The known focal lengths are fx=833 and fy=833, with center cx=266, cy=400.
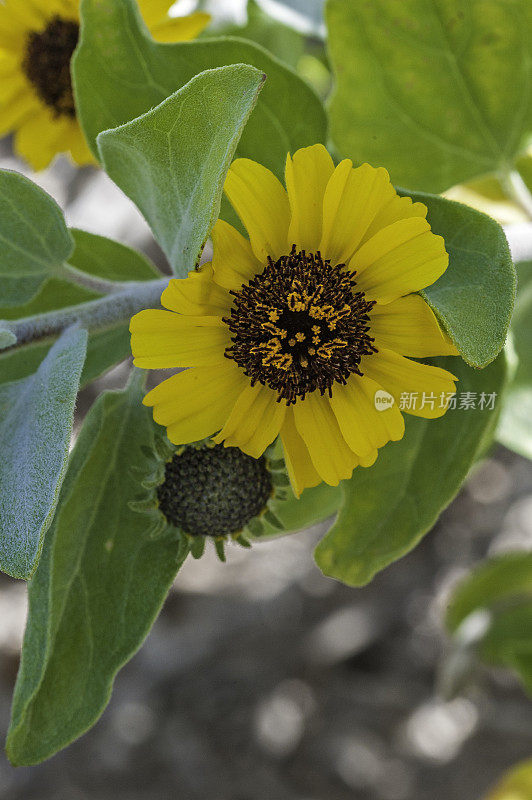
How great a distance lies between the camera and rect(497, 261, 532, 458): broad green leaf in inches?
55.9

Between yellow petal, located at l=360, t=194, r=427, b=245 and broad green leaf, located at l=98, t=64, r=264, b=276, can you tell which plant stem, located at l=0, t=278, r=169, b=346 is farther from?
yellow petal, located at l=360, t=194, r=427, b=245

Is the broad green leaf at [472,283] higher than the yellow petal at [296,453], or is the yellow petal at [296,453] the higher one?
the broad green leaf at [472,283]

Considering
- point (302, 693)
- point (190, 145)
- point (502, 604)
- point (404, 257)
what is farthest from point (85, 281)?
point (302, 693)

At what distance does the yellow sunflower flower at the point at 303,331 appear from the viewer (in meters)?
0.80

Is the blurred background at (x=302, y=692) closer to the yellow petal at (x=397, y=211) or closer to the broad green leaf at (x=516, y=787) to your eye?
the broad green leaf at (x=516, y=787)

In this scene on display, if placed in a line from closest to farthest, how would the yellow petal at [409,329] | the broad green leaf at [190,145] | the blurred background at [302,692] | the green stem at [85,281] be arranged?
the broad green leaf at [190,145] < the yellow petal at [409,329] < the green stem at [85,281] < the blurred background at [302,692]

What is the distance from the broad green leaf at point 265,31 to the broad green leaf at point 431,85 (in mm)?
408

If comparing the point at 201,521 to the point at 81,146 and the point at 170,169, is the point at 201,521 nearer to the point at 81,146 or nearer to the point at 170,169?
the point at 170,169

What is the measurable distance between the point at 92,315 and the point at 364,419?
1.26 feet

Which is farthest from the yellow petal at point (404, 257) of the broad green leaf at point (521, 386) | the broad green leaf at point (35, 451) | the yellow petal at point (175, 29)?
the broad green leaf at point (521, 386)

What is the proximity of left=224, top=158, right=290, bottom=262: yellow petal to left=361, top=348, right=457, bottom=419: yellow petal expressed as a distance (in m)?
0.15

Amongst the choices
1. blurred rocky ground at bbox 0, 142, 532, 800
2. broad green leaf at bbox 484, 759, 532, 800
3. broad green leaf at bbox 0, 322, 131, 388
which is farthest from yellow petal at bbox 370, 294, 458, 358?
blurred rocky ground at bbox 0, 142, 532, 800

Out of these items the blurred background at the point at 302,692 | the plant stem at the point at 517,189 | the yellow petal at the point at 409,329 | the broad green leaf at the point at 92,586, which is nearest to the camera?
the yellow petal at the point at 409,329

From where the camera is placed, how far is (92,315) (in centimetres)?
103
